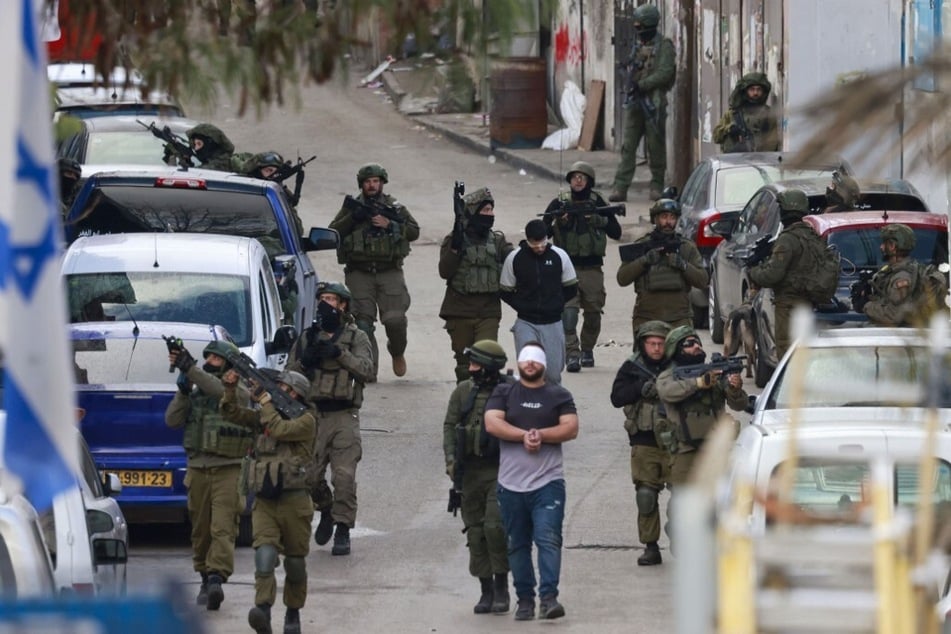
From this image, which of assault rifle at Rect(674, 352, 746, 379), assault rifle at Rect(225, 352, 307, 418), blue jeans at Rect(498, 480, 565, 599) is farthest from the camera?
assault rifle at Rect(674, 352, 746, 379)

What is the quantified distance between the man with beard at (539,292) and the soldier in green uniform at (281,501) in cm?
498

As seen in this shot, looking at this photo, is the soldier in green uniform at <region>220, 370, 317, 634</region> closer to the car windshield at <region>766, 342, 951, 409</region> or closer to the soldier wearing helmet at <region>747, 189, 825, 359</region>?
the car windshield at <region>766, 342, 951, 409</region>

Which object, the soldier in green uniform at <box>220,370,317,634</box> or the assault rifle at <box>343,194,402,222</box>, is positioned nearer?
the soldier in green uniform at <box>220,370,317,634</box>

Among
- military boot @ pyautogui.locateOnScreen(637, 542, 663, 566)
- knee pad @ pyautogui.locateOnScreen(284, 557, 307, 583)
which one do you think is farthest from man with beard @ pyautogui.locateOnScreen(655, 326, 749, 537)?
knee pad @ pyautogui.locateOnScreen(284, 557, 307, 583)

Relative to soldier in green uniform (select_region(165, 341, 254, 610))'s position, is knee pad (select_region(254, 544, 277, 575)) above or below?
below

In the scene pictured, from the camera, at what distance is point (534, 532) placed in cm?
1194

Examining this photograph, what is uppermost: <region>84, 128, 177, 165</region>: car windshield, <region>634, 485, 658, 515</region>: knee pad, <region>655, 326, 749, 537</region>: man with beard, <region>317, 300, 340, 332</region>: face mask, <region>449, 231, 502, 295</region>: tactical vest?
<region>84, 128, 177, 165</region>: car windshield

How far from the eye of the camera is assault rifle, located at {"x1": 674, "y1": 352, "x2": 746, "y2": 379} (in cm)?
1260

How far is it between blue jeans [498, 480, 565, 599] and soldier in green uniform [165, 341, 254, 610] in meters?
1.56

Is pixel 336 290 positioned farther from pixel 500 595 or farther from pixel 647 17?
pixel 647 17

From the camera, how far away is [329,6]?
675 centimetres

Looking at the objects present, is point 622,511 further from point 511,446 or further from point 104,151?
point 104,151

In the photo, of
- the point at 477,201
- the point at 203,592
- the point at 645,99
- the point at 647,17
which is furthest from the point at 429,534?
the point at 645,99

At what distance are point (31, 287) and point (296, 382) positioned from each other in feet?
23.7
